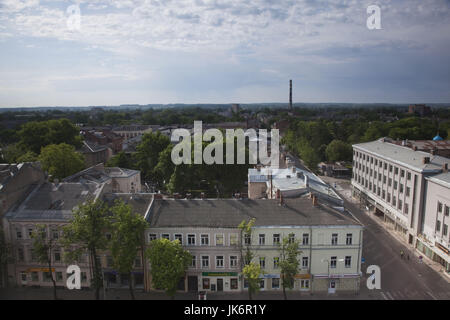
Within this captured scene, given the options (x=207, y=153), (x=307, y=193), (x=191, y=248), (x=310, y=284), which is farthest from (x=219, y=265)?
(x=207, y=153)

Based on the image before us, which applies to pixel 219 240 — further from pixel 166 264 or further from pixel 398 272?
pixel 398 272

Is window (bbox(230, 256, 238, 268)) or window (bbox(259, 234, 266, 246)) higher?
window (bbox(259, 234, 266, 246))

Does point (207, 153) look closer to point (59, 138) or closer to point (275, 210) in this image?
point (275, 210)

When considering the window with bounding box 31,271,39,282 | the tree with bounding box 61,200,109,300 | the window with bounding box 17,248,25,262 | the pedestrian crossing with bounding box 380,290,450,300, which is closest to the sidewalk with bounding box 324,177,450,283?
the pedestrian crossing with bounding box 380,290,450,300

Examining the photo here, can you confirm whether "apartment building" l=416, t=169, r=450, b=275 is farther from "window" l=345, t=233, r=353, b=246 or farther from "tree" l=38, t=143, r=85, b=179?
"tree" l=38, t=143, r=85, b=179

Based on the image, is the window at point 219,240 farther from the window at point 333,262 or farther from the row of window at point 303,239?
the window at point 333,262
